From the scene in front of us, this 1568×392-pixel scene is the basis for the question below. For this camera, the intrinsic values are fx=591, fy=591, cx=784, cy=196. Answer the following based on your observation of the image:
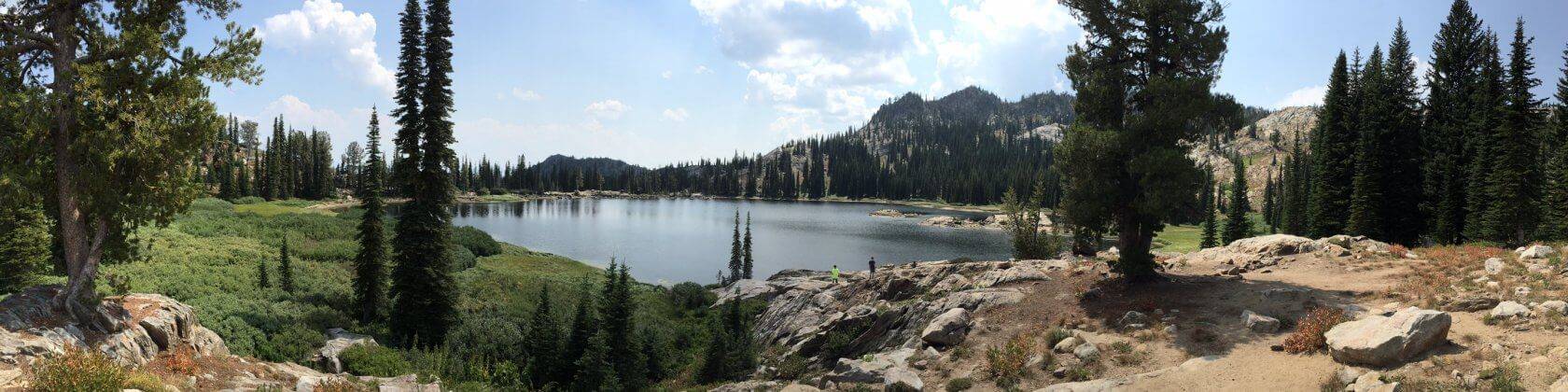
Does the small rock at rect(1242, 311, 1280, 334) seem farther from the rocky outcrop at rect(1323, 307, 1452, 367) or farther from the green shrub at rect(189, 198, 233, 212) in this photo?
the green shrub at rect(189, 198, 233, 212)

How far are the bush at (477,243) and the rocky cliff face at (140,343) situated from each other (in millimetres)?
46488

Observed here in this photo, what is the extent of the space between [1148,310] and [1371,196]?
34.5 m

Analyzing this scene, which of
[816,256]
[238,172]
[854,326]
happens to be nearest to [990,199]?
[816,256]

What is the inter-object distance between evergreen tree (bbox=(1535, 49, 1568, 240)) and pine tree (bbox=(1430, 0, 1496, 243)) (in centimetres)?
302

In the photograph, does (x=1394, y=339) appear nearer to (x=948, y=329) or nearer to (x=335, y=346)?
(x=948, y=329)

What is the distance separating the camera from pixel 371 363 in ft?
57.4

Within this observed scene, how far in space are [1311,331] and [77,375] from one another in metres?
22.2

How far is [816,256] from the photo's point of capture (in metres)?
73.8

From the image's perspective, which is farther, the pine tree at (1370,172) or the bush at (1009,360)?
the pine tree at (1370,172)

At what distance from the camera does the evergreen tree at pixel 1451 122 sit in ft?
120

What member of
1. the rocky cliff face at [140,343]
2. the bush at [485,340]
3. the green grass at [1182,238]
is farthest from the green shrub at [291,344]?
the green grass at [1182,238]

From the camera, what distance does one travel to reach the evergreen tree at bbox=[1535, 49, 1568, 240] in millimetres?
30797

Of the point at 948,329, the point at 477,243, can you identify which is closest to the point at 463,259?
the point at 477,243

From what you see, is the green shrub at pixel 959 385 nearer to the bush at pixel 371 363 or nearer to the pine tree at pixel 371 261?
the bush at pixel 371 363
